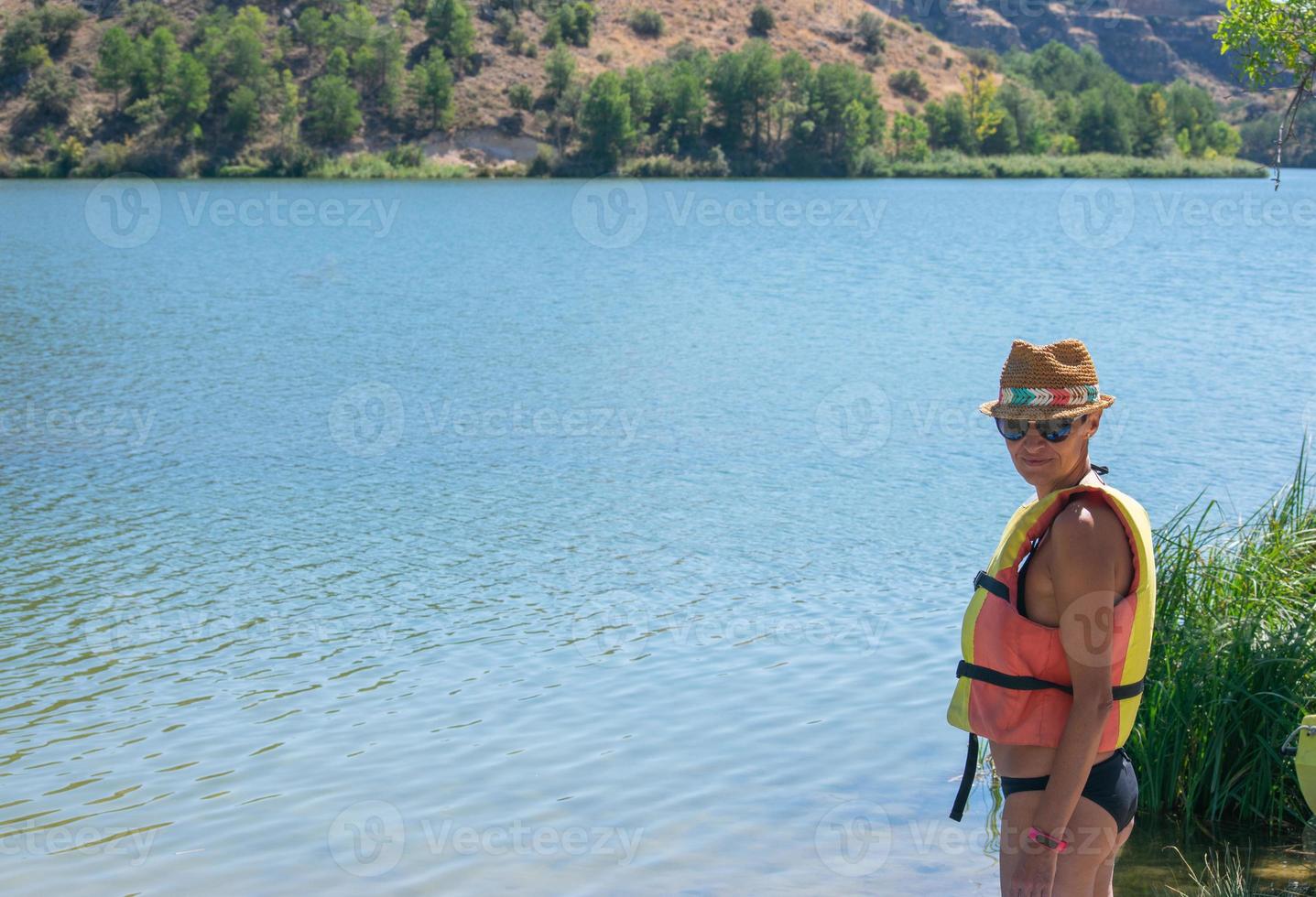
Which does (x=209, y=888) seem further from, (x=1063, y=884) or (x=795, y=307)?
(x=795, y=307)

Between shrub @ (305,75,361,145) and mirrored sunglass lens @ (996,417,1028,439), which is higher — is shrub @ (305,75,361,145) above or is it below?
above

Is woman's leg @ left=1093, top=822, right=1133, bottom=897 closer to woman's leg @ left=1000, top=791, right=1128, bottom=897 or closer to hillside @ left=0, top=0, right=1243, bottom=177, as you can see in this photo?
woman's leg @ left=1000, top=791, right=1128, bottom=897

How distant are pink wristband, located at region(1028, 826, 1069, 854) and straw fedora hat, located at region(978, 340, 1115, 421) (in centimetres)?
94

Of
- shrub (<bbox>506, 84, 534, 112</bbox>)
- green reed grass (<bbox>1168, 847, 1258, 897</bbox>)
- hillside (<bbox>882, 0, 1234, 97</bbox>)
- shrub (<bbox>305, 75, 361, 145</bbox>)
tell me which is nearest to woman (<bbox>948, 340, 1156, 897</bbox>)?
green reed grass (<bbox>1168, 847, 1258, 897</bbox>)

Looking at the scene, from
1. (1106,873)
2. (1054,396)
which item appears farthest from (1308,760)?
(1054,396)

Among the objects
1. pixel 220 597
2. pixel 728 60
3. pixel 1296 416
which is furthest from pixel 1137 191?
pixel 220 597

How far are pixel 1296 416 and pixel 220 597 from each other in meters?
12.2

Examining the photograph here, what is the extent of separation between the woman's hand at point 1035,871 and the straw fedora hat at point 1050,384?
3.25 feet

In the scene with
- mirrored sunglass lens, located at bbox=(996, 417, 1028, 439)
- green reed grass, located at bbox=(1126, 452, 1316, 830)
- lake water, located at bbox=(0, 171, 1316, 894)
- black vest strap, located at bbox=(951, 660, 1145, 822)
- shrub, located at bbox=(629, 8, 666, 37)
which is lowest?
lake water, located at bbox=(0, 171, 1316, 894)

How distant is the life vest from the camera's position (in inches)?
121

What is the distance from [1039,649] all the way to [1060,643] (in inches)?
1.9

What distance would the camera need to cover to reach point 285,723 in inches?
293

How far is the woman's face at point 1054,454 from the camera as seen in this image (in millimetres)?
3184

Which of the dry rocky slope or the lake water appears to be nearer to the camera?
the lake water
